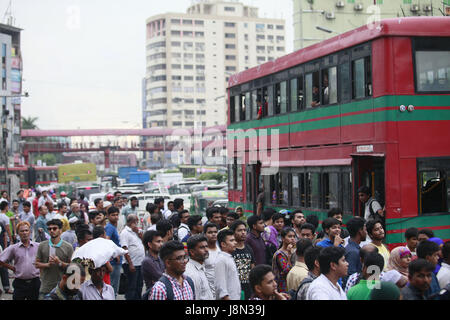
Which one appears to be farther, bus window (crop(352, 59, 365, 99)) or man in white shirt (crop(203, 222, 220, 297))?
bus window (crop(352, 59, 365, 99))

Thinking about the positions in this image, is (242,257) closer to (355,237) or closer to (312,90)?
(355,237)

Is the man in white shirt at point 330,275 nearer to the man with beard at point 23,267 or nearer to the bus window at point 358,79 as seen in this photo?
the man with beard at point 23,267

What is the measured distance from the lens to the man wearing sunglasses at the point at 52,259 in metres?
8.41

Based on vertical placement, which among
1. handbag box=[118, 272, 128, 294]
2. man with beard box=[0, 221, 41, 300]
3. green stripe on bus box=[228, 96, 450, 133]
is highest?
green stripe on bus box=[228, 96, 450, 133]

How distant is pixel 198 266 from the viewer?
6.72m

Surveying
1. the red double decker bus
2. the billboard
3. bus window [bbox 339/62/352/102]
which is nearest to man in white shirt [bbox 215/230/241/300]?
the red double decker bus

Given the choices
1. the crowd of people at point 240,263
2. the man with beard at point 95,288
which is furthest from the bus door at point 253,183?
the man with beard at point 95,288

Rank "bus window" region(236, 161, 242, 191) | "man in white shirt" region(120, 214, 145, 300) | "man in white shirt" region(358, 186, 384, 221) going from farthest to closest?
"bus window" region(236, 161, 242, 191) → "man in white shirt" region(358, 186, 384, 221) → "man in white shirt" region(120, 214, 145, 300)

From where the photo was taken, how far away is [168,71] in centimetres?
11975

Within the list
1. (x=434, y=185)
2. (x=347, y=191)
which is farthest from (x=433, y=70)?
(x=347, y=191)

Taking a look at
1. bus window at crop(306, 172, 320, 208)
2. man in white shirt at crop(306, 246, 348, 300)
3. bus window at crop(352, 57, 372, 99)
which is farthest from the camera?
bus window at crop(306, 172, 320, 208)

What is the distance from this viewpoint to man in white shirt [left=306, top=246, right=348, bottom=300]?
532 centimetres

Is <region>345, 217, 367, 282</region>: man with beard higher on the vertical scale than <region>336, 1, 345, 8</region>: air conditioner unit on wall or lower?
lower

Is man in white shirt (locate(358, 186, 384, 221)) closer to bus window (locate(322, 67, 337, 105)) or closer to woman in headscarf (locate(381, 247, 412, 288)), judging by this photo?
bus window (locate(322, 67, 337, 105))
